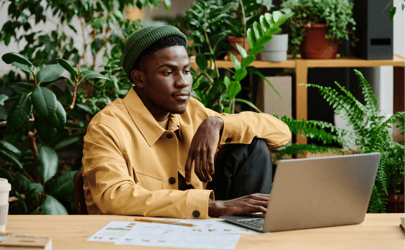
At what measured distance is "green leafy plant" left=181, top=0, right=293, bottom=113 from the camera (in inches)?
86.7

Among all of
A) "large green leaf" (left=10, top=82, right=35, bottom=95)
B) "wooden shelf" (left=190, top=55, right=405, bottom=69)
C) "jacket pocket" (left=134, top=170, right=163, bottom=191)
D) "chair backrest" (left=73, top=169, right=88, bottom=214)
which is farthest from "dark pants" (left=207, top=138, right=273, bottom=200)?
"wooden shelf" (left=190, top=55, right=405, bottom=69)

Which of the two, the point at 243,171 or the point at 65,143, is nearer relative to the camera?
the point at 243,171

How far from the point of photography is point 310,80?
327 cm

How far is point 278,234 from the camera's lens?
1.06 metres

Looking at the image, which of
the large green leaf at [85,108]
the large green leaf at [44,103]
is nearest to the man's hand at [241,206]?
the large green leaf at [44,103]

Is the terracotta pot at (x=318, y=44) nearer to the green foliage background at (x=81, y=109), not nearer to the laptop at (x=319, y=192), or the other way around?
the green foliage background at (x=81, y=109)

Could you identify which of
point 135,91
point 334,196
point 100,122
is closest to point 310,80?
point 135,91

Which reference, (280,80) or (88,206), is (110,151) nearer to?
(88,206)

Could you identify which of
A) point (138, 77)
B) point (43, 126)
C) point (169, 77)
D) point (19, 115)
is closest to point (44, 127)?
point (43, 126)

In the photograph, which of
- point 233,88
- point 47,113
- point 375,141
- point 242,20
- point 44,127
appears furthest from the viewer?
point 242,20

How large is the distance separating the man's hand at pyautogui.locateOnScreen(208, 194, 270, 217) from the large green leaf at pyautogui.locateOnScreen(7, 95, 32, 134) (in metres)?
0.98

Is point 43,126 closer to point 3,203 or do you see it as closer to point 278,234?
point 3,203

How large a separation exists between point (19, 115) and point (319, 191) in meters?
1.28

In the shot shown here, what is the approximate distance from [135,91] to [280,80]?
56.1 inches
